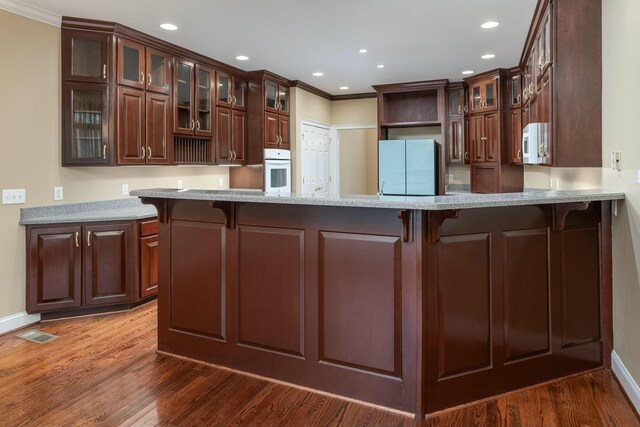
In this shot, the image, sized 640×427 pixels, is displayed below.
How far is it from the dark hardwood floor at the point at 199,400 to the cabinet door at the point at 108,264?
3.03 ft

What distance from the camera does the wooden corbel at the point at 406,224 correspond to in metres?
2.20

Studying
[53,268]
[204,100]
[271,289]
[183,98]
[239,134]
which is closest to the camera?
[271,289]

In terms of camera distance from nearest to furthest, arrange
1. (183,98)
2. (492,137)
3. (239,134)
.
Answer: (183,98) → (239,134) → (492,137)

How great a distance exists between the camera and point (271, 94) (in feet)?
19.6

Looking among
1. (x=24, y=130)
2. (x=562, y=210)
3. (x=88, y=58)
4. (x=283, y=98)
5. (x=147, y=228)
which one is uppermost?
(x=283, y=98)

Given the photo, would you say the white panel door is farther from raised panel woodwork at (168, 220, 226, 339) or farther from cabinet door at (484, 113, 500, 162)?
raised panel woodwork at (168, 220, 226, 339)

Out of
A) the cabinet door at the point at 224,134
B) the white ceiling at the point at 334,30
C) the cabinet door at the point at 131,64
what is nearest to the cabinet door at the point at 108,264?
the cabinet door at the point at 131,64

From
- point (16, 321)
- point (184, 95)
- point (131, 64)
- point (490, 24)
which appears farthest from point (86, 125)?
point (490, 24)

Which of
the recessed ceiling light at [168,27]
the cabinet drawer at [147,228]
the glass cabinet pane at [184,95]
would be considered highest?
the recessed ceiling light at [168,27]

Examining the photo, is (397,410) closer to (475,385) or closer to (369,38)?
(475,385)

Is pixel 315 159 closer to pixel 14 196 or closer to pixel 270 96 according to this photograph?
pixel 270 96

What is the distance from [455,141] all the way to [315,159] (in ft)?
7.04

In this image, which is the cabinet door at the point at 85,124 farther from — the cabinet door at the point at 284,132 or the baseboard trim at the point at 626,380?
the baseboard trim at the point at 626,380

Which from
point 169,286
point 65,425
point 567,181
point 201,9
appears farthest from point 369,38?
point 65,425
